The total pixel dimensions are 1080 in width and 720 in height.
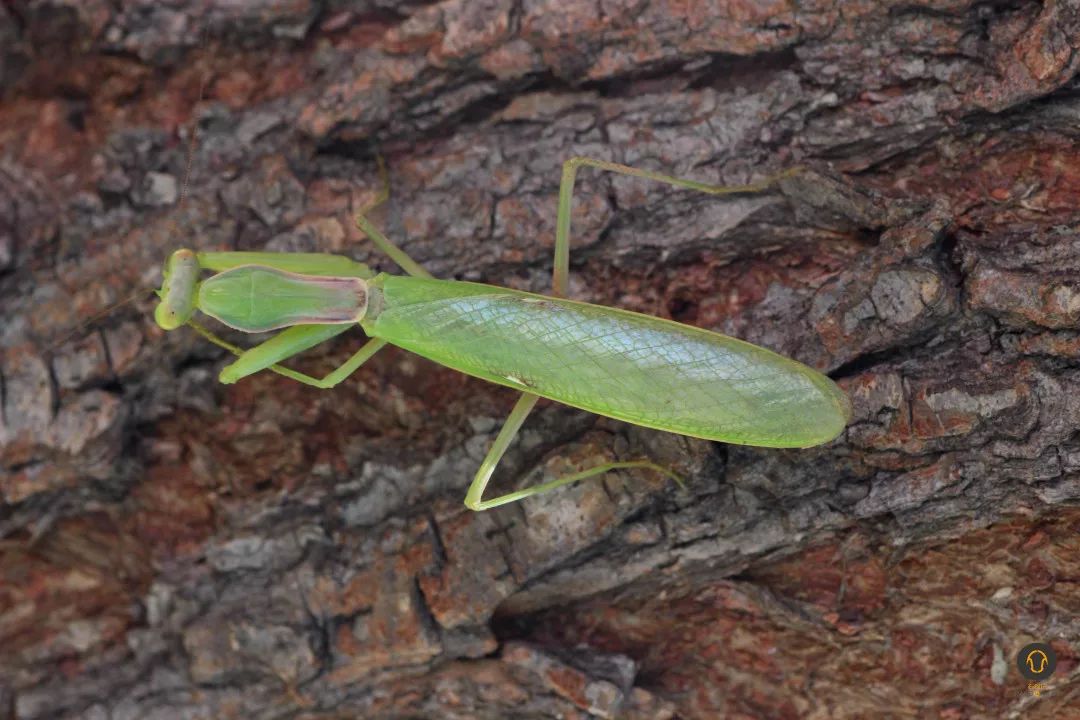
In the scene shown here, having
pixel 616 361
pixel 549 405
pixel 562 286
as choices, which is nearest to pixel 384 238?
pixel 562 286

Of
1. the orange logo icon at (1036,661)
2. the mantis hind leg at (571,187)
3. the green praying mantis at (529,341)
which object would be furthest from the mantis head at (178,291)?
the orange logo icon at (1036,661)

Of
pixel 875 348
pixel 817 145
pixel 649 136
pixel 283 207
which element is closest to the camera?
pixel 875 348

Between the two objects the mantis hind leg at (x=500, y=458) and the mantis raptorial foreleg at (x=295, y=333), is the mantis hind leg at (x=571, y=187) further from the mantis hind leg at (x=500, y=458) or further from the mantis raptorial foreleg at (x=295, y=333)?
the mantis raptorial foreleg at (x=295, y=333)

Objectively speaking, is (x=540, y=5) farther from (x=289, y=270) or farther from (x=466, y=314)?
(x=289, y=270)

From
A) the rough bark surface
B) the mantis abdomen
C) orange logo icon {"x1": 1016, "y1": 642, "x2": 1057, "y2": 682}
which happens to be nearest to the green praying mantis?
the mantis abdomen

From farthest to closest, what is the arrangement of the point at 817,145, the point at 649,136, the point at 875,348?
the point at 649,136 < the point at 817,145 < the point at 875,348

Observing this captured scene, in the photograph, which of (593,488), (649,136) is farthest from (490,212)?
(593,488)
